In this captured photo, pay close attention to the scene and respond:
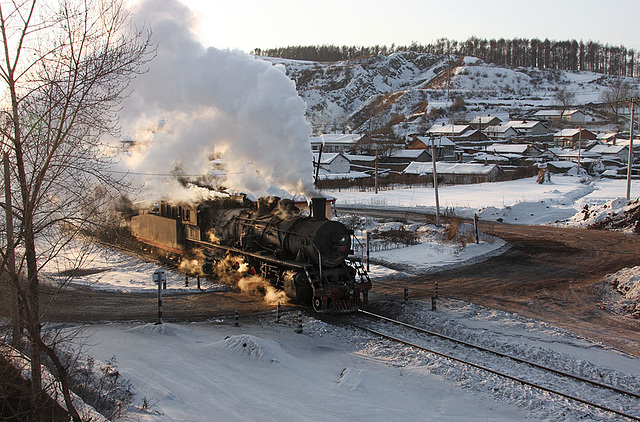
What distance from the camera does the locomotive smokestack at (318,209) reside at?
1605 centimetres

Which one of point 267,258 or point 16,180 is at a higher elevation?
point 16,180

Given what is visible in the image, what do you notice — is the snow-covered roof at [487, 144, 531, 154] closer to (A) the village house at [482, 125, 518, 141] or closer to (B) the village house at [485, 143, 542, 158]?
(B) the village house at [485, 143, 542, 158]

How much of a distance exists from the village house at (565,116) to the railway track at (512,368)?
121m

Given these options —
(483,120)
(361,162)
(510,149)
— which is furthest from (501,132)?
(361,162)

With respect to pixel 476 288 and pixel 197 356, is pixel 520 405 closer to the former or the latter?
pixel 197 356

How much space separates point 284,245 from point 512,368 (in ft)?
26.4

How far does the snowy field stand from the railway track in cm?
19

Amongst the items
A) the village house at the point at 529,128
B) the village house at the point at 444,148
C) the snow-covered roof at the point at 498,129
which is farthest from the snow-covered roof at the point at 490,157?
the village house at the point at 529,128

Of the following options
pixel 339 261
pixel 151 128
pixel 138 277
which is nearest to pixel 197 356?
pixel 339 261

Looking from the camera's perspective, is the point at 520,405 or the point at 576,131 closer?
the point at 520,405

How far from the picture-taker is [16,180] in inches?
260

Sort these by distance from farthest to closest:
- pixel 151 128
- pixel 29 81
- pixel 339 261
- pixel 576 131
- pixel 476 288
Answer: pixel 576 131, pixel 151 128, pixel 476 288, pixel 339 261, pixel 29 81

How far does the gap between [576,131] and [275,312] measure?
321 ft

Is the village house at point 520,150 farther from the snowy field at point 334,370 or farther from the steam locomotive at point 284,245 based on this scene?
the steam locomotive at point 284,245
